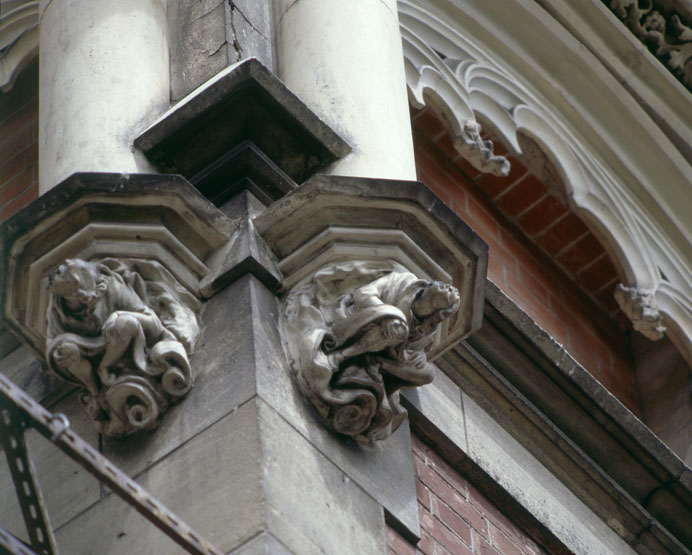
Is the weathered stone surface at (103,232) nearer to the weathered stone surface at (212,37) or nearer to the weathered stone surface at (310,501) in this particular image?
the weathered stone surface at (310,501)

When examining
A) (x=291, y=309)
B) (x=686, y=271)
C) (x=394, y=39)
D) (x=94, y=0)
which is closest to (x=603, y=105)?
(x=686, y=271)

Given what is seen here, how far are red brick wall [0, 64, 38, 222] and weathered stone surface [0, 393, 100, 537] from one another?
50.6 inches

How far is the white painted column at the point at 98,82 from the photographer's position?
461 cm

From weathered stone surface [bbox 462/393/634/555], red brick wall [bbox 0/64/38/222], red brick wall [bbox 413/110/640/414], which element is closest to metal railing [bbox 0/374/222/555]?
weathered stone surface [bbox 462/393/634/555]

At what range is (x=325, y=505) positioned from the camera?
391cm

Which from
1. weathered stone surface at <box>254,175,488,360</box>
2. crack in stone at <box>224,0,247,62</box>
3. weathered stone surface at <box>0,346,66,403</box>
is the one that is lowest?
weathered stone surface at <box>0,346,66,403</box>

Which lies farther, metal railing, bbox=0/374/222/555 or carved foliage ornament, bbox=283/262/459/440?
carved foliage ornament, bbox=283/262/459/440

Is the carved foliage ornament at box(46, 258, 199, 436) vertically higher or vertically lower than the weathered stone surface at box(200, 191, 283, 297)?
lower

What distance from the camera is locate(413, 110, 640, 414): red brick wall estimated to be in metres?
6.13

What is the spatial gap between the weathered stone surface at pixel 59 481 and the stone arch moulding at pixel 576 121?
75.8 inches

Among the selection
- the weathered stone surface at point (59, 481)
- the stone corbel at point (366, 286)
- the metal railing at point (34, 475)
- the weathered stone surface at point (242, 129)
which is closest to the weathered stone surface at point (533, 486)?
the stone corbel at point (366, 286)

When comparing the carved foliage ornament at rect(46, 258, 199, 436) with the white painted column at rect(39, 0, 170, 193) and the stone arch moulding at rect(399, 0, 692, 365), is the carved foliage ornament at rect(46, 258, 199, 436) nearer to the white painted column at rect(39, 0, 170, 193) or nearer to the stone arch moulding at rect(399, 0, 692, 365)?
the white painted column at rect(39, 0, 170, 193)

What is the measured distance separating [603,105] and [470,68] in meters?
0.78

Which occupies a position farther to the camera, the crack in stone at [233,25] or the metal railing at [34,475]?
the crack in stone at [233,25]
